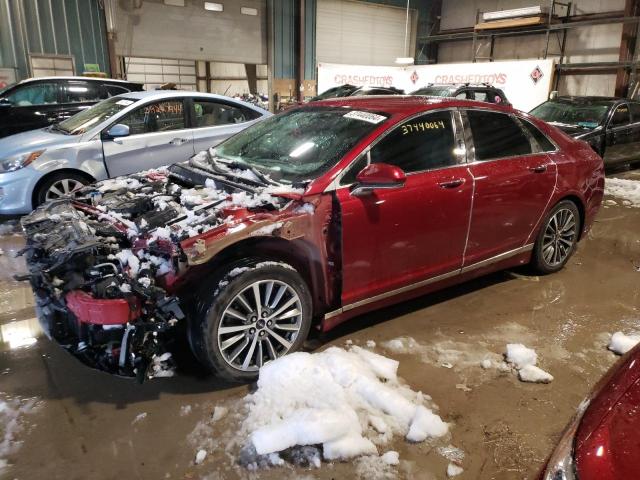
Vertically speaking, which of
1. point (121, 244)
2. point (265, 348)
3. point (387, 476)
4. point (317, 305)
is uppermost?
point (121, 244)

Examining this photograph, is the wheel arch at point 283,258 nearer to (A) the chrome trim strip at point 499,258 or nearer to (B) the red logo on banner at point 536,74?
(A) the chrome trim strip at point 499,258

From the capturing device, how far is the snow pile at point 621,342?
130 inches

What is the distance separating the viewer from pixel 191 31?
14727 millimetres

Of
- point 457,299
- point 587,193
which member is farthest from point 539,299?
point 587,193

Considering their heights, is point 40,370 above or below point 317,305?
below

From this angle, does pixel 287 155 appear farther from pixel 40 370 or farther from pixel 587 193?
pixel 587 193

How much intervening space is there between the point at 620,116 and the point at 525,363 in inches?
319

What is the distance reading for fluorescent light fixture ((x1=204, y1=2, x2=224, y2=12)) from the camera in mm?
14875

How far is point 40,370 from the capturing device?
3055 millimetres

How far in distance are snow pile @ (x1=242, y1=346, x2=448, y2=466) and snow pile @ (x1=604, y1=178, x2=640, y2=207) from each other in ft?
20.9

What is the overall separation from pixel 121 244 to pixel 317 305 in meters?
1.20

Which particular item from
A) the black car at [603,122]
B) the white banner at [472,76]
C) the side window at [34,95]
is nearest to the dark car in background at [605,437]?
the black car at [603,122]

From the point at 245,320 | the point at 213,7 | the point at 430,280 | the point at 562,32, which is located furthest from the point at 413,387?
the point at 562,32

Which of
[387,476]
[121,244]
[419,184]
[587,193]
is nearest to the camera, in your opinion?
[387,476]
